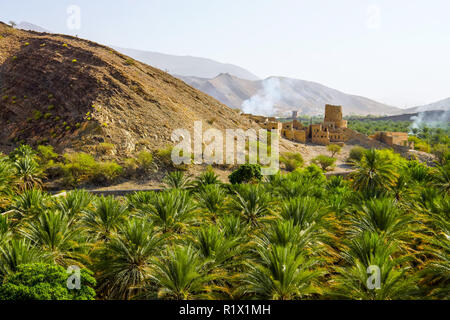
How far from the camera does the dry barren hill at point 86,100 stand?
3650 cm

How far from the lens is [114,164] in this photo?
97.5 ft

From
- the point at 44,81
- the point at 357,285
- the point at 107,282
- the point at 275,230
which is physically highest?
the point at 44,81

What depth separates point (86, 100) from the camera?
1559 inches

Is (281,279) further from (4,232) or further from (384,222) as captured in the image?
(4,232)

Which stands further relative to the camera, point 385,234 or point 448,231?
point 385,234

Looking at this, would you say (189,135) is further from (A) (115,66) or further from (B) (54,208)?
(B) (54,208)

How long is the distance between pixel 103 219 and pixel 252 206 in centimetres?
558

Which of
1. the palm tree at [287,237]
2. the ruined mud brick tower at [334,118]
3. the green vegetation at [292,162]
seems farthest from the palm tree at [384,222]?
the ruined mud brick tower at [334,118]

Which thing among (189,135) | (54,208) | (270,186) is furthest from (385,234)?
(189,135)

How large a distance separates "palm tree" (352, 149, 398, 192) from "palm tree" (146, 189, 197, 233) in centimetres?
909

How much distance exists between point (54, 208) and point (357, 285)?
11.4 meters

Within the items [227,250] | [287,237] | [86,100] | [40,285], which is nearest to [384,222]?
[287,237]

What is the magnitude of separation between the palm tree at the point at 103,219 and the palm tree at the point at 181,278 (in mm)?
4305

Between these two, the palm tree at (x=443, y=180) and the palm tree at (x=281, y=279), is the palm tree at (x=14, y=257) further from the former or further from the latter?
the palm tree at (x=443, y=180)
